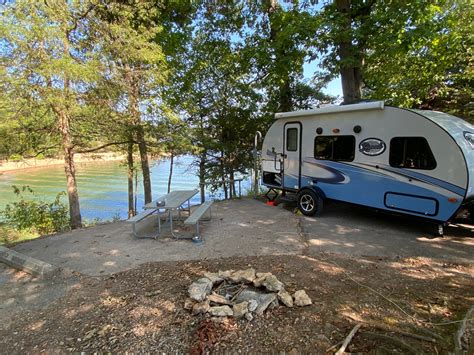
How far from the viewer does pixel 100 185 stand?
914 inches

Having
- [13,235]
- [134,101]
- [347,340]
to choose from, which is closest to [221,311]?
[347,340]

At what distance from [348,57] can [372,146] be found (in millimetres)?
3451

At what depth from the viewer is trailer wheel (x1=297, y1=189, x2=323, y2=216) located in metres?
6.41

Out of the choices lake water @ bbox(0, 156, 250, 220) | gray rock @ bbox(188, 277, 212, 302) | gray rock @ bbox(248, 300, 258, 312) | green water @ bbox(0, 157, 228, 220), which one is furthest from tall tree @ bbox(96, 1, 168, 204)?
gray rock @ bbox(248, 300, 258, 312)

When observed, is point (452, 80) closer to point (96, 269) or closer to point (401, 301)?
point (401, 301)

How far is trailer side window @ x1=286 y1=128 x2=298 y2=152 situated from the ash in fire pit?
14.2 feet

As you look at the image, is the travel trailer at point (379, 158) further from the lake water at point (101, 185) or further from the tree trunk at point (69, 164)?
the lake water at point (101, 185)

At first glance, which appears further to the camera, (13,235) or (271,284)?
(13,235)

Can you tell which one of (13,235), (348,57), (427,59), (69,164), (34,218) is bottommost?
(13,235)

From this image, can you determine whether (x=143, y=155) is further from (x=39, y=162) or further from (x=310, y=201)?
(x=310, y=201)

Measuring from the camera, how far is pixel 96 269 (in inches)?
158

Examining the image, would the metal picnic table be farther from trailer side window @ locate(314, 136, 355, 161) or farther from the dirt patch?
trailer side window @ locate(314, 136, 355, 161)

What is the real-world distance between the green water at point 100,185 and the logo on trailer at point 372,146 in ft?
30.2

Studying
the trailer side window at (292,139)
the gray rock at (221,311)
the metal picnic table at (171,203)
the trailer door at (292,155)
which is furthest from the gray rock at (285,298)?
the trailer side window at (292,139)
